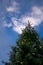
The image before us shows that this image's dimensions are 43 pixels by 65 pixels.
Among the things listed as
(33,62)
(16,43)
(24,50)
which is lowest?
(33,62)

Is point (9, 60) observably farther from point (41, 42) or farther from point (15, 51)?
point (41, 42)

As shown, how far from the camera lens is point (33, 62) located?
26.9 meters

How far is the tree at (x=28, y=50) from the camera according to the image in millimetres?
26850

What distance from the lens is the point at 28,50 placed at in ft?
89.9

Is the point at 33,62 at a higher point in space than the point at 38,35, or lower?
lower

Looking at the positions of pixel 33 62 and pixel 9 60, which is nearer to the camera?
pixel 33 62

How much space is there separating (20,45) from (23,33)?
2738 millimetres

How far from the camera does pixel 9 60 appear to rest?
30.3 meters

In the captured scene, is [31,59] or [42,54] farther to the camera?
[42,54]

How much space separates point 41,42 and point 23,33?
286 cm

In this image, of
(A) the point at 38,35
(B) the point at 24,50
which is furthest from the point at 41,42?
(B) the point at 24,50

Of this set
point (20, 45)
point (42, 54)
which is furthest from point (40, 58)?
point (20, 45)

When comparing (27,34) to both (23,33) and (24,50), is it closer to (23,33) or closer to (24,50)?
(23,33)

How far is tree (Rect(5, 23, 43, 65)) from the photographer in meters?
26.9
